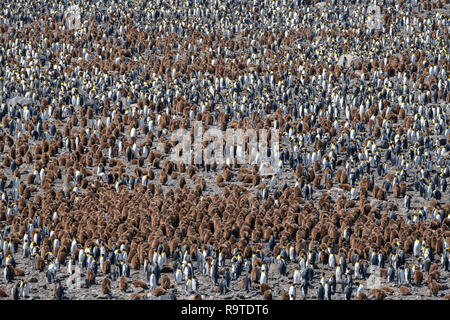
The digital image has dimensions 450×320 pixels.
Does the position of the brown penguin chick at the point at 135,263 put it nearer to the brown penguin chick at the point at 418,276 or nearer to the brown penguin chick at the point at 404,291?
the brown penguin chick at the point at 404,291

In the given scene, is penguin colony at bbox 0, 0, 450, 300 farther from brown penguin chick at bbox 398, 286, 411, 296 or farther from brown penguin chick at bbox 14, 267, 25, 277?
brown penguin chick at bbox 14, 267, 25, 277

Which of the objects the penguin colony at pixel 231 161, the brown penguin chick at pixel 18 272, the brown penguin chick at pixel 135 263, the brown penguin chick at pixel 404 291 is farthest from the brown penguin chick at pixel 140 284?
the brown penguin chick at pixel 404 291

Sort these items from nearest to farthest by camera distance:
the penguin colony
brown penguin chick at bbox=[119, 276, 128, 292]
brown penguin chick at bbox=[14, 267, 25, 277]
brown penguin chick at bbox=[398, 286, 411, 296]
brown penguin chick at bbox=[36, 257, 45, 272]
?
brown penguin chick at bbox=[398, 286, 411, 296] → brown penguin chick at bbox=[119, 276, 128, 292] → the penguin colony → brown penguin chick at bbox=[14, 267, 25, 277] → brown penguin chick at bbox=[36, 257, 45, 272]

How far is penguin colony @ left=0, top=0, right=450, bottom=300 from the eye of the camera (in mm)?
25328

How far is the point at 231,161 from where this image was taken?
34375 mm

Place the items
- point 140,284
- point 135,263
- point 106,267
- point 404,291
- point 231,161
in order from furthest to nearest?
point 231,161
point 135,263
point 106,267
point 140,284
point 404,291

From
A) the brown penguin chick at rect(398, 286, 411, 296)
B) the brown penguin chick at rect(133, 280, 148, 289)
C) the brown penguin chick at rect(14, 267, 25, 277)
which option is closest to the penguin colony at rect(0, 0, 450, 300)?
the brown penguin chick at rect(398, 286, 411, 296)

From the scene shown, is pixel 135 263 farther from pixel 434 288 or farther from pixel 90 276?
pixel 434 288

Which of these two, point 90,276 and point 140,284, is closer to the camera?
point 140,284

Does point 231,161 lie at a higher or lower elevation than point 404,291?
higher

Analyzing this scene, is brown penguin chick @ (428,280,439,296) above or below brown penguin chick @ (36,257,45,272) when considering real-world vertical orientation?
below

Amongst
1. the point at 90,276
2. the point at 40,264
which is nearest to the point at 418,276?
the point at 90,276

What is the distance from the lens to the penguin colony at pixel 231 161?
25.3 metres

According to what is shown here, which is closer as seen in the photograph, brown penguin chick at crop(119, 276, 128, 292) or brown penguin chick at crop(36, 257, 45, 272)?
brown penguin chick at crop(119, 276, 128, 292)
